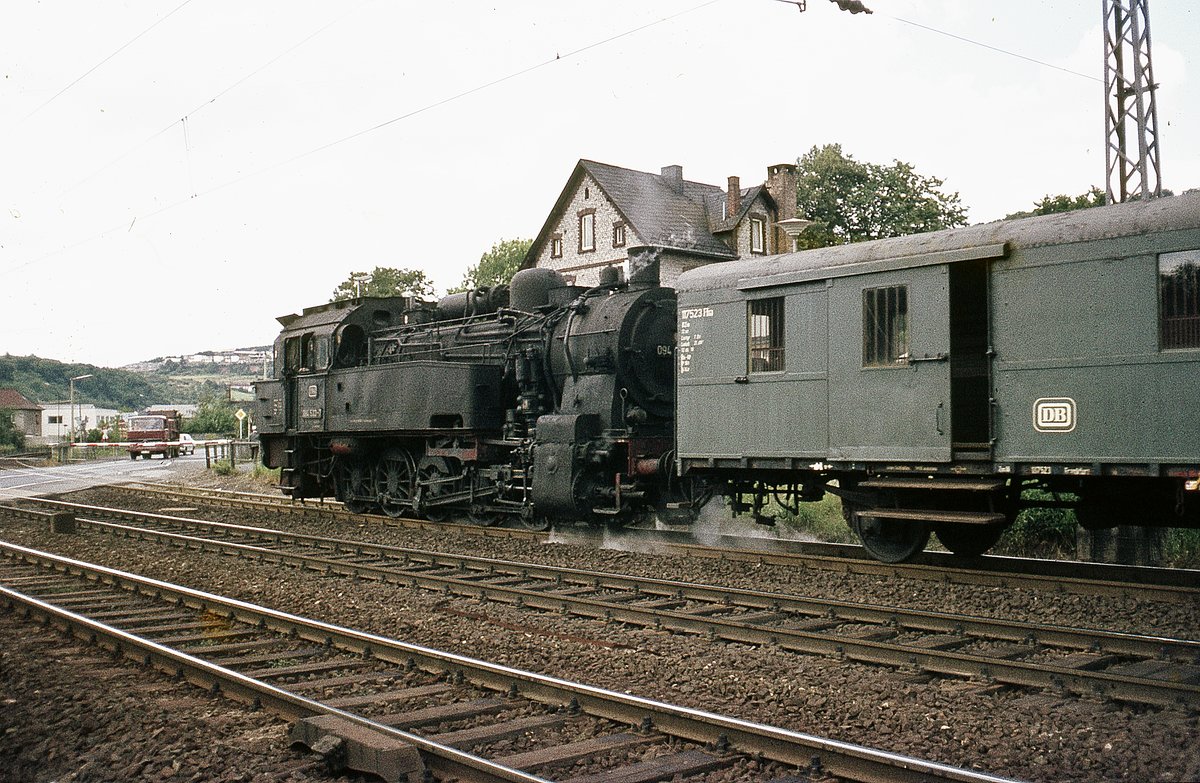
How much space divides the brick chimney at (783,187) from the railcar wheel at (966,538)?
107 ft

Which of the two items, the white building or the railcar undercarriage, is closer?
the railcar undercarriage

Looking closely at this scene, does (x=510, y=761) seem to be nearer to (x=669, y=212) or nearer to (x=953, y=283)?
(x=953, y=283)

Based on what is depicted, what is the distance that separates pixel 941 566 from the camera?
10.8m

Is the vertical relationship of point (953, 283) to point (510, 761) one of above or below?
above

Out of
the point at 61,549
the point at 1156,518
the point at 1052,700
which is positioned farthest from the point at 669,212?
the point at 1052,700

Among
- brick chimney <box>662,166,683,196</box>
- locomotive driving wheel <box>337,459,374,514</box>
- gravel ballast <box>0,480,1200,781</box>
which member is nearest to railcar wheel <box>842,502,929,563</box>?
gravel ballast <box>0,480,1200,781</box>

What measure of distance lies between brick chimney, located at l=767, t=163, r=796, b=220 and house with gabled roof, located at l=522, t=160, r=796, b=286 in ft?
0.13

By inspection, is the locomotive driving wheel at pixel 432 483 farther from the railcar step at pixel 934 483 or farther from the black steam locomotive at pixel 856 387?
the railcar step at pixel 934 483

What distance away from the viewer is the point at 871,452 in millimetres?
10453

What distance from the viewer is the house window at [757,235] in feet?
139

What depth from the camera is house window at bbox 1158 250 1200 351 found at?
854 cm

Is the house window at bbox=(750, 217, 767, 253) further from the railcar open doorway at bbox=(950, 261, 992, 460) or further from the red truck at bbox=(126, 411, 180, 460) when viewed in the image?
the railcar open doorway at bbox=(950, 261, 992, 460)

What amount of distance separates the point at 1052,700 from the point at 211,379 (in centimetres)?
19364

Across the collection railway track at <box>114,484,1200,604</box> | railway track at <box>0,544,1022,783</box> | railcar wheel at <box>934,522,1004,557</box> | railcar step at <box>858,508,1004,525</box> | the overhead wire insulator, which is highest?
the overhead wire insulator
